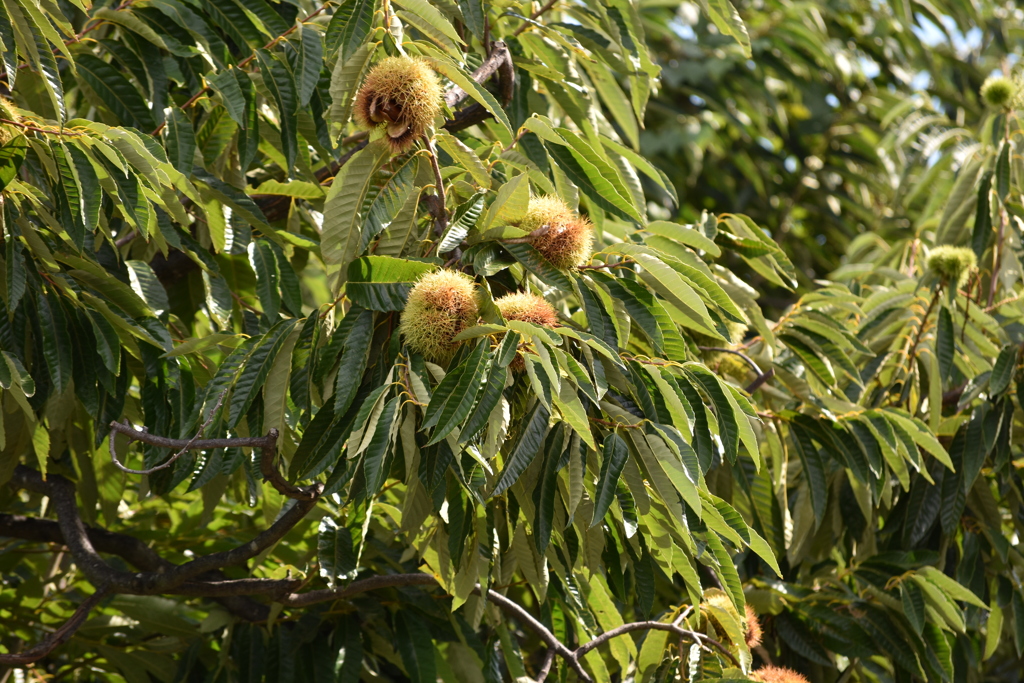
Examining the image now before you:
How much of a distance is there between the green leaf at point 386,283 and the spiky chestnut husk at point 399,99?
217 mm

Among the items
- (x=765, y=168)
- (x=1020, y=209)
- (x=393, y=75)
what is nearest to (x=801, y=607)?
(x=1020, y=209)

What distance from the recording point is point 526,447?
1.45 meters

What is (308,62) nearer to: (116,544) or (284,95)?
(284,95)

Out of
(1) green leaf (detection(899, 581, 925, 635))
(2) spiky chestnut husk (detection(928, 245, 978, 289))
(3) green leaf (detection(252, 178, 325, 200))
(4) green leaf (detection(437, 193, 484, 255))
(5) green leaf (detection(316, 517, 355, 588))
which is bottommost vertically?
(1) green leaf (detection(899, 581, 925, 635))

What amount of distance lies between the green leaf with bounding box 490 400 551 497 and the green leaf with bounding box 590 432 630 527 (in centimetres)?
10

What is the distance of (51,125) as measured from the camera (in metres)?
1.76

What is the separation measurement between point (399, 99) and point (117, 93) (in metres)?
0.78

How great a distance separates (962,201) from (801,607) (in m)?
1.29

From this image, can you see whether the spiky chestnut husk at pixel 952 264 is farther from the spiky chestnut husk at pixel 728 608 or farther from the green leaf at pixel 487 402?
the green leaf at pixel 487 402

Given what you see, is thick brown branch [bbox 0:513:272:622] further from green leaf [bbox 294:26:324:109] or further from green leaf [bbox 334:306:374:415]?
green leaf [bbox 294:26:324:109]

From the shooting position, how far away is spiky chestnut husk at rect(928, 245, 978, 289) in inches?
99.6

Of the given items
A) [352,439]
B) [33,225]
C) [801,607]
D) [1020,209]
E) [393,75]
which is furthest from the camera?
[1020,209]

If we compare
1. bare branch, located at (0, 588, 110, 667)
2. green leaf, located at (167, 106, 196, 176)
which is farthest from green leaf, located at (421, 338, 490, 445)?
bare branch, located at (0, 588, 110, 667)

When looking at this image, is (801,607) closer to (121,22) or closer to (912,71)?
(121,22)
